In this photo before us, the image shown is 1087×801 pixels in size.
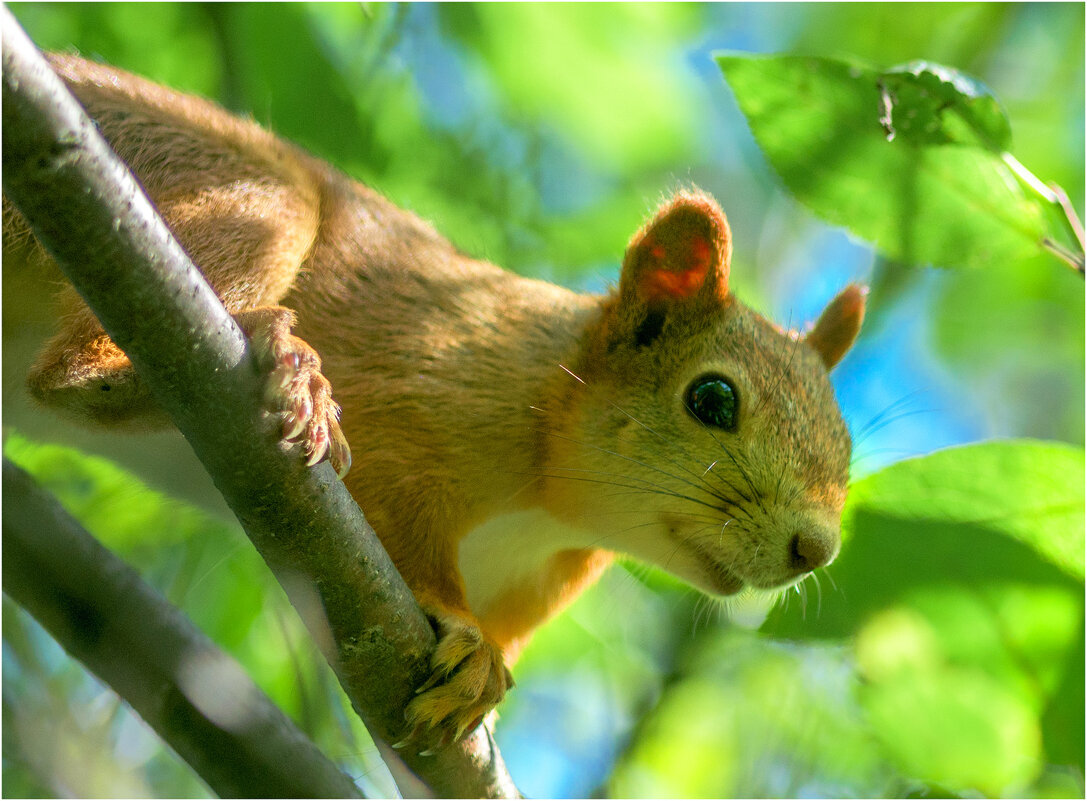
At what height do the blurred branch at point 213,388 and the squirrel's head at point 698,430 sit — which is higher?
the blurred branch at point 213,388

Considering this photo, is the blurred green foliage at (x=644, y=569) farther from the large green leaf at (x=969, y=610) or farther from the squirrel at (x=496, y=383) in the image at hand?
the squirrel at (x=496, y=383)

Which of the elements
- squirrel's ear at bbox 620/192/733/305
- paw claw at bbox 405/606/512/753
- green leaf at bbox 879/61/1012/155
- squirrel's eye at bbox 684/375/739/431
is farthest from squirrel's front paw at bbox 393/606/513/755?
green leaf at bbox 879/61/1012/155

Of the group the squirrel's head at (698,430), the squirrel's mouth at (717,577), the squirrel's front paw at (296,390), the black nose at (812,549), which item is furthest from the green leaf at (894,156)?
the squirrel's front paw at (296,390)

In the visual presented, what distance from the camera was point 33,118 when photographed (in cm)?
129

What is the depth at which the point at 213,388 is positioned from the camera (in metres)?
1.60

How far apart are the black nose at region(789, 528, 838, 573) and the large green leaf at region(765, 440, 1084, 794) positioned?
4 centimetres

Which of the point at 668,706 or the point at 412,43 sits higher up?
the point at 412,43

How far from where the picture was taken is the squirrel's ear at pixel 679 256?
8.68 feet

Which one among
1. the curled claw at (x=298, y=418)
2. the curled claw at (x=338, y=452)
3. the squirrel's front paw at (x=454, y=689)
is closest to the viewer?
the curled claw at (x=298, y=418)

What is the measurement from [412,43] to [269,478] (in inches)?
107

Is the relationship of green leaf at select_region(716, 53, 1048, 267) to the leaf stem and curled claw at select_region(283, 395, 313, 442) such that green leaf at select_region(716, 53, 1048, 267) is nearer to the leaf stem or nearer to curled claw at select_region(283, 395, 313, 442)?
the leaf stem

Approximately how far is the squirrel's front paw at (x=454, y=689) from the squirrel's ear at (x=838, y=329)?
5.11 feet

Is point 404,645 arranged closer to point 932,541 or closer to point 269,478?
point 269,478

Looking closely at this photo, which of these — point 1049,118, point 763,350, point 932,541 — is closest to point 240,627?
point 763,350
